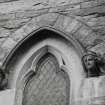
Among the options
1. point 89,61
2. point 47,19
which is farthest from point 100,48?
point 47,19

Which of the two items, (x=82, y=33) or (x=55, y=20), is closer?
(x=82, y=33)

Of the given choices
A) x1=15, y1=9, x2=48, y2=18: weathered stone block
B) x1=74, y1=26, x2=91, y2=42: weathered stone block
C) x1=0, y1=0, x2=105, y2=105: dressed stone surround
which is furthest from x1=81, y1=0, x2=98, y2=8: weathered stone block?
x1=15, y1=9, x2=48, y2=18: weathered stone block

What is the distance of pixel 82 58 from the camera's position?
5105mm

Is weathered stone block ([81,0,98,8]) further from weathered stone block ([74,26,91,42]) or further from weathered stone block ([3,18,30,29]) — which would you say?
weathered stone block ([3,18,30,29])

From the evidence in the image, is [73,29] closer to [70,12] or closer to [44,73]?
[70,12]

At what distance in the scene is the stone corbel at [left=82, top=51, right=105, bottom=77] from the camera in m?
5.00

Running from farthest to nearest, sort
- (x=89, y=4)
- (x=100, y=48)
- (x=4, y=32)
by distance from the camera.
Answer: (x=4, y=32) < (x=89, y=4) < (x=100, y=48)

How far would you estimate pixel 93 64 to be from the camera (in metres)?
5.01

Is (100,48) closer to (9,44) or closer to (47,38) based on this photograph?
(47,38)

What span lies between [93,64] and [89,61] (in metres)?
0.06

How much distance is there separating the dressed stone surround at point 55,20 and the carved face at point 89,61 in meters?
0.15

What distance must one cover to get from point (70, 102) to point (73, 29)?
976 mm

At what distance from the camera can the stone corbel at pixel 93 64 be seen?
500 centimetres

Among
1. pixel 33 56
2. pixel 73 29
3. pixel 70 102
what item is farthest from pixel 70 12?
pixel 70 102
